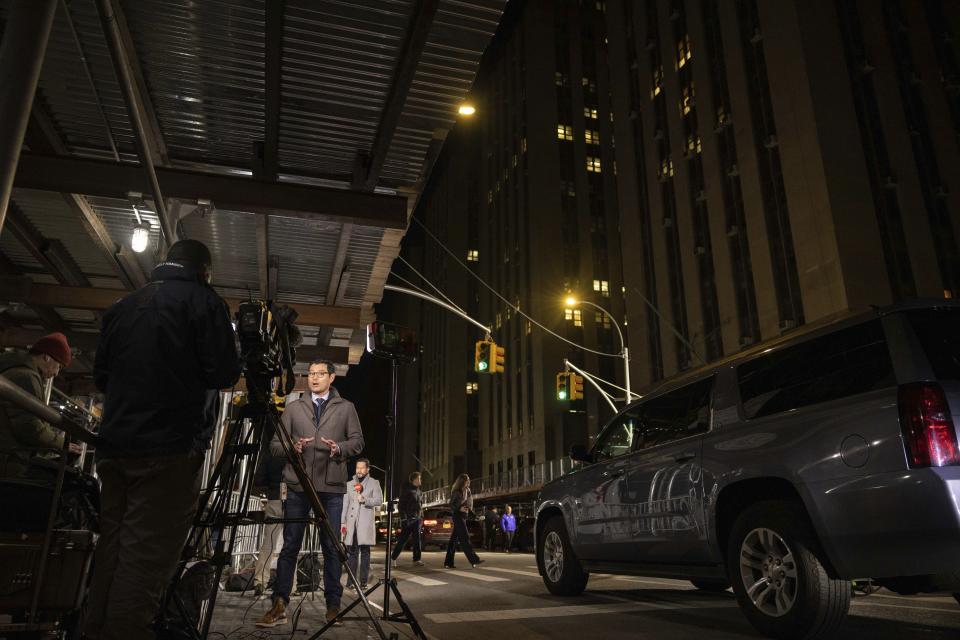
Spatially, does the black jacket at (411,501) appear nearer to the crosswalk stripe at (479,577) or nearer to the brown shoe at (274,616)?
the crosswalk stripe at (479,577)

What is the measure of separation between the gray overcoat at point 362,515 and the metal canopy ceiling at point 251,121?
375cm

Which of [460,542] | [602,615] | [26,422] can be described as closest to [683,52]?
[460,542]

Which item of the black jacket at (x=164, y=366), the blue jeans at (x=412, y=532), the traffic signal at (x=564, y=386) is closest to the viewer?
the black jacket at (x=164, y=366)

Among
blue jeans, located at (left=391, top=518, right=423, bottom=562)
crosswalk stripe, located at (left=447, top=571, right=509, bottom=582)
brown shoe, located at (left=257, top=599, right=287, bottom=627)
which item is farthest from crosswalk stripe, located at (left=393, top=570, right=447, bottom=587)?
brown shoe, located at (left=257, top=599, right=287, bottom=627)

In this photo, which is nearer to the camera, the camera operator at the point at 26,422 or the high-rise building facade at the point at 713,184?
the camera operator at the point at 26,422

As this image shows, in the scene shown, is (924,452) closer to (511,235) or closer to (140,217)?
(140,217)

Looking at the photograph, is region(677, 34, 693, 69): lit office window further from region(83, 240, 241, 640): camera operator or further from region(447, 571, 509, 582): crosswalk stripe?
region(83, 240, 241, 640): camera operator

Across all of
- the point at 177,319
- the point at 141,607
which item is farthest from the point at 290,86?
the point at 141,607

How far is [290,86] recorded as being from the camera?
736 centimetres

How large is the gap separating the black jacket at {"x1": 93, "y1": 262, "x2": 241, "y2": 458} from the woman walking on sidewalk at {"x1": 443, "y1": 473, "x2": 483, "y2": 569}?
10843 mm

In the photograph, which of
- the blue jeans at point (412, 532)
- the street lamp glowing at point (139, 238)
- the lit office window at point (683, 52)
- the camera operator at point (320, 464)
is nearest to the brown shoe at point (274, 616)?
the camera operator at point (320, 464)

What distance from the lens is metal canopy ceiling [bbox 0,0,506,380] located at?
21.4 feet

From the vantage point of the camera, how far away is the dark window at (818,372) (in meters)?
4.37

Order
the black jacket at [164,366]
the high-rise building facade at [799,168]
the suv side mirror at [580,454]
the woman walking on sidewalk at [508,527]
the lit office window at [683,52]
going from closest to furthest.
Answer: the black jacket at [164,366] < the suv side mirror at [580,454] < the high-rise building facade at [799,168] < the woman walking on sidewalk at [508,527] < the lit office window at [683,52]
